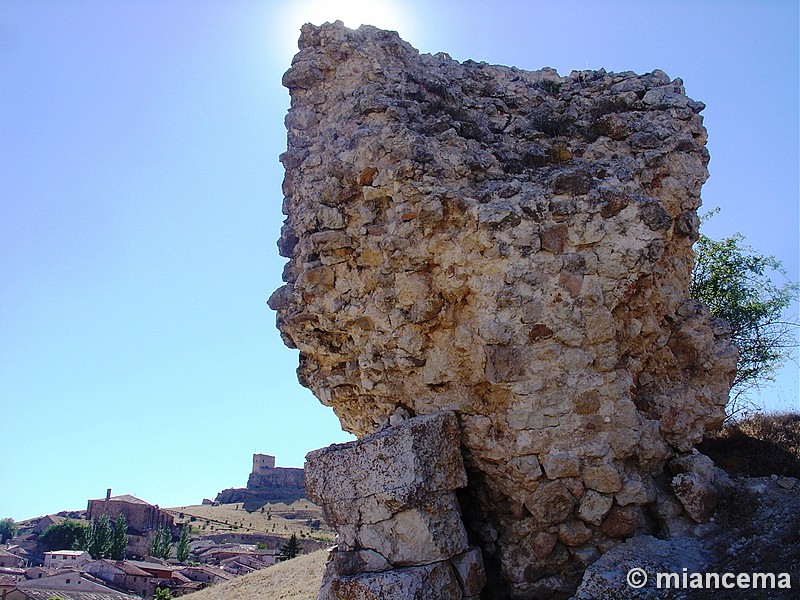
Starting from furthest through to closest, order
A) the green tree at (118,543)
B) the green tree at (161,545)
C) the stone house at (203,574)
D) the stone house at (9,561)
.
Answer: the green tree at (161,545), the green tree at (118,543), the stone house at (9,561), the stone house at (203,574)

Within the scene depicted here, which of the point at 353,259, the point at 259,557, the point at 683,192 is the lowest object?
the point at 259,557

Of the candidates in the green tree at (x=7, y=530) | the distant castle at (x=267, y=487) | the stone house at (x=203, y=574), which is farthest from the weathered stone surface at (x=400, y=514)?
the green tree at (x=7, y=530)

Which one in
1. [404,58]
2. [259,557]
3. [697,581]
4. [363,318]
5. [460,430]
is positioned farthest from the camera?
[259,557]

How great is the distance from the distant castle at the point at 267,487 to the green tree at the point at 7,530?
1907 centimetres

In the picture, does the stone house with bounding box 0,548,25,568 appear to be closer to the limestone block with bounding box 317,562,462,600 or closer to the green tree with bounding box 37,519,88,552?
the green tree with bounding box 37,519,88,552

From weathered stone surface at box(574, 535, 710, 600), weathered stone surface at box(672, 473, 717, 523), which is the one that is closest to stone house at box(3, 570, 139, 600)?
weathered stone surface at box(574, 535, 710, 600)

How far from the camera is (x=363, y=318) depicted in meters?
5.95

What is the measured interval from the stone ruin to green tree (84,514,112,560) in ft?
132

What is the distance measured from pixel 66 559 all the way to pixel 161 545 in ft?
23.8

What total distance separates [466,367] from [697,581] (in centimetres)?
225

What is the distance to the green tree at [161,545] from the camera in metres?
42.3

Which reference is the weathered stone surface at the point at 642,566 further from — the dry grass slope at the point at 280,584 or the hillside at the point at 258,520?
the hillside at the point at 258,520

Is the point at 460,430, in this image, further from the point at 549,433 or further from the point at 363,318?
the point at 363,318

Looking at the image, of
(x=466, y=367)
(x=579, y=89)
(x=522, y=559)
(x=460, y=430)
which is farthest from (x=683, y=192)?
(x=522, y=559)
